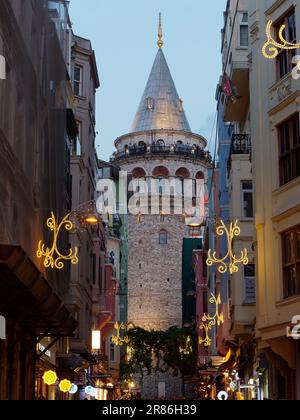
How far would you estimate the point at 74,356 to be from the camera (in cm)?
3941

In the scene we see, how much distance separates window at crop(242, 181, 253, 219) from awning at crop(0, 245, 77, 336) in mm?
9595

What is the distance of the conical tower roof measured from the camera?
110 metres

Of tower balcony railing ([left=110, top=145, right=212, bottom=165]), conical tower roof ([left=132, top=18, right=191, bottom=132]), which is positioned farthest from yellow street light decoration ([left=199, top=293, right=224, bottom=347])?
conical tower roof ([left=132, top=18, right=191, bottom=132])

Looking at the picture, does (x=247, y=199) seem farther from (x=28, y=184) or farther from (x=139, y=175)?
(x=139, y=175)

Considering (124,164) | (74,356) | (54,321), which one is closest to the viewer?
(54,321)

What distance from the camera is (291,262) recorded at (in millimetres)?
20438

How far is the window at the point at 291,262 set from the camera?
20.1 meters

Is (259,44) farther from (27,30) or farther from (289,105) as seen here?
(27,30)

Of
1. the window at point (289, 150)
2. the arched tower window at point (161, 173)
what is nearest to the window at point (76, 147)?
the window at point (289, 150)

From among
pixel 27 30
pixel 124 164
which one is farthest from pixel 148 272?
pixel 27 30

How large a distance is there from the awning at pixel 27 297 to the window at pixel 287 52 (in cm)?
818

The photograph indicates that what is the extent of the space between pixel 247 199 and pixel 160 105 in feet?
262

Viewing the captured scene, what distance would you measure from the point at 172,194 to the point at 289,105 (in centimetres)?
7009

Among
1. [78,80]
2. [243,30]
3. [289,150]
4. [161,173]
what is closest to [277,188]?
[289,150]
